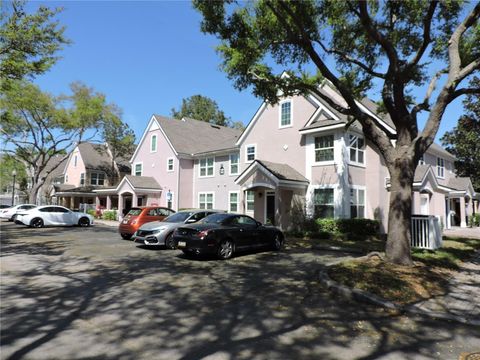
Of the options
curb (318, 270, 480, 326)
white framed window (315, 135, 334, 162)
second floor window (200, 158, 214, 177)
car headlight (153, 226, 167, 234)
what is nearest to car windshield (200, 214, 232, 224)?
car headlight (153, 226, 167, 234)

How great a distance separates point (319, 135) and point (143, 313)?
1675 cm

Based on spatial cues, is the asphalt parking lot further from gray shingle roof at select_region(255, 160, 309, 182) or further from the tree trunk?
gray shingle roof at select_region(255, 160, 309, 182)

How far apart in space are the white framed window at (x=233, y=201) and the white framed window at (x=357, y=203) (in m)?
9.29

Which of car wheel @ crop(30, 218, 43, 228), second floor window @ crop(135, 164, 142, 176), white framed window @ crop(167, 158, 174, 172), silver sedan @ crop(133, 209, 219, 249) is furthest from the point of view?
second floor window @ crop(135, 164, 142, 176)

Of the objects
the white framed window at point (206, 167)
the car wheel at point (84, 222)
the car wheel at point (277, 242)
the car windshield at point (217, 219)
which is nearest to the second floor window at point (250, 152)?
the white framed window at point (206, 167)

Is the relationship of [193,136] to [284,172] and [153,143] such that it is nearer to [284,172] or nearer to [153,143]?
[153,143]

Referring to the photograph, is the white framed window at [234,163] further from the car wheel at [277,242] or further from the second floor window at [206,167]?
the car wheel at [277,242]

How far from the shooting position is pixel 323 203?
19.8 m

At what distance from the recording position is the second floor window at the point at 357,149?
1985 cm

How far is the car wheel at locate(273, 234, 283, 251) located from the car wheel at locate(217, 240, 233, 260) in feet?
8.17

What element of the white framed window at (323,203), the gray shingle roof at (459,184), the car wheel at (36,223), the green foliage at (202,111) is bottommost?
the car wheel at (36,223)

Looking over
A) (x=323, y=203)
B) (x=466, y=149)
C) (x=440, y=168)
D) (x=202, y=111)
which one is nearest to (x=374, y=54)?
(x=323, y=203)

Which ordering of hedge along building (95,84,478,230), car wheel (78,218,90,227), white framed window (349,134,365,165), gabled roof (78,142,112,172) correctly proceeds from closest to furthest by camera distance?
hedge along building (95,84,478,230) < white framed window (349,134,365,165) < car wheel (78,218,90,227) < gabled roof (78,142,112,172)

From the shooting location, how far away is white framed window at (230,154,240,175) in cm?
2664
